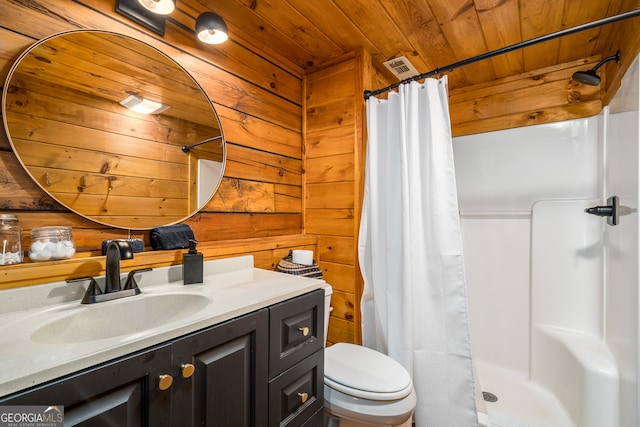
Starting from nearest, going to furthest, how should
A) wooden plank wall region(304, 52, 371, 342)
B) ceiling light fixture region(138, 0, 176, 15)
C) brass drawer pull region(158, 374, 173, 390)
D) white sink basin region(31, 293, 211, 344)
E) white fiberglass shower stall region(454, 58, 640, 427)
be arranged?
brass drawer pull region(158, 374, 173, 390) → white sink basin region(31, 293, 211, 344) → ceiling light fixture region(138, 0, 176, 15) → white fiberglass shower stall region(454, 58, 640, 427) → wooden plank wall region(304, 52, 371, 342)

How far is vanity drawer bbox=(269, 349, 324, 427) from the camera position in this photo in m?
0.96

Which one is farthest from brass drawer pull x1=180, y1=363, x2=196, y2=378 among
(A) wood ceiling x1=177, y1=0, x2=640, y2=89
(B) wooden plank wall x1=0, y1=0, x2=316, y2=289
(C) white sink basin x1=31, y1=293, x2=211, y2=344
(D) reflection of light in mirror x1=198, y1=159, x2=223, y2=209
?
(A) wood ceiling x1=177, y1=0, x2=640, y2=89

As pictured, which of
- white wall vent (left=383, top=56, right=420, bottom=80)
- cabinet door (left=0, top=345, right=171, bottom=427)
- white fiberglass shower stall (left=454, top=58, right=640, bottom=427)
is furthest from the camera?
white wall vent (left=383, top=56, right=420, bottom=80)

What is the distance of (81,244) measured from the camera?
1.05 metres

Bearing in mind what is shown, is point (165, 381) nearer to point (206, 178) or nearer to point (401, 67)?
point (206, 178)

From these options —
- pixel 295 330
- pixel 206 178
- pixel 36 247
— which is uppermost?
pixel 206 178

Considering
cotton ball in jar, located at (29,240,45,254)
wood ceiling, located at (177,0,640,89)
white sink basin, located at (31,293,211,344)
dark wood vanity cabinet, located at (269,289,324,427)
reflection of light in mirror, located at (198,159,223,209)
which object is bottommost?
dark wood vanity cabinet, located at (269,289,324,427)

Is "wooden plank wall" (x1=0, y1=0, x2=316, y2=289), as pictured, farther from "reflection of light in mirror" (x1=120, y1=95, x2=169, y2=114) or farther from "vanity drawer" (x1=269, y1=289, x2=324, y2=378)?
"vanity drawer" (x1=269, y1=289, x2=324, y2=378)

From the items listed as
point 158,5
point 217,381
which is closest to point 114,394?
point 217,381

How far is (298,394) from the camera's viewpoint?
1.05m

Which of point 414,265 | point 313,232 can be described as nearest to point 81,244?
point 313,232

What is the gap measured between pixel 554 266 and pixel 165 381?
7.20 ft

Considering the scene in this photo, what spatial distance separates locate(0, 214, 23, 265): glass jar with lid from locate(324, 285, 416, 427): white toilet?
1172 millimetres

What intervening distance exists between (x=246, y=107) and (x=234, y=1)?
0.48m
